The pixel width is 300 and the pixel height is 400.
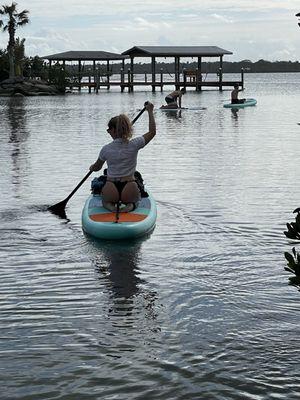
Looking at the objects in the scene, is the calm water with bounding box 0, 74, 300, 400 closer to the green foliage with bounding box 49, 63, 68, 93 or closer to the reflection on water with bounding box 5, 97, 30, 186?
the reflection on water with bounding box 5, 97, 30, 186

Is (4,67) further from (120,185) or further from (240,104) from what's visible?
(120,185)

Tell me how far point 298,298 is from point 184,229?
379cm

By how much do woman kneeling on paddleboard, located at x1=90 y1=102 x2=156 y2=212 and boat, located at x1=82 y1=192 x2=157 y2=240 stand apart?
16cm

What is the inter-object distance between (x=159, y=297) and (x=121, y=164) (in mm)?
3421

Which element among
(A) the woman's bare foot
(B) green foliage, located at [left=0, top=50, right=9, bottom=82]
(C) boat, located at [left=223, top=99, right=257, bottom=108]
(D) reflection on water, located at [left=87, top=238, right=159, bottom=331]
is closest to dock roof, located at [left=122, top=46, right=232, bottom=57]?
(B) green foliage, located at [left=0, top=50, right=9, bottom=82]

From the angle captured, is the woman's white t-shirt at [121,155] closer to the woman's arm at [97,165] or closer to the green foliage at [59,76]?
the woman's arm at [97,165]

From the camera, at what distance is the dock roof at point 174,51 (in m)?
74.2

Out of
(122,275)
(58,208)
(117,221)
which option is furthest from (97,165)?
(122,275)

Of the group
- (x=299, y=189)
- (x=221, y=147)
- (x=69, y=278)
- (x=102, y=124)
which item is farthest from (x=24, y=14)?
(x=69, y=278)

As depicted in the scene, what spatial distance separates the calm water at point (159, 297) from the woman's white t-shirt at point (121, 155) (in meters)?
0.89

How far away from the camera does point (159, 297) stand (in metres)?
7.89

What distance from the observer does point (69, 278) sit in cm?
862

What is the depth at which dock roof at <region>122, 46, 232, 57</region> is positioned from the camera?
7419 centimetres

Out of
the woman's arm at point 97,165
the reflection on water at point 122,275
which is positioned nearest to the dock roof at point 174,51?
the woman's arm at point 97,165
